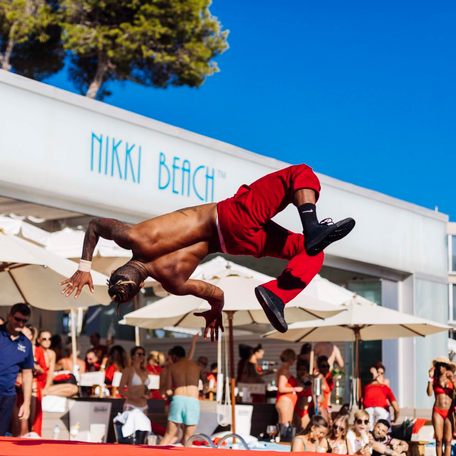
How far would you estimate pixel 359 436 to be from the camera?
11.0 m

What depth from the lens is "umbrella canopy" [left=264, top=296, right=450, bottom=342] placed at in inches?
529

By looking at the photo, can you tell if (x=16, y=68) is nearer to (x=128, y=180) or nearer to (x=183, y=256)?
(x=128, y=180)

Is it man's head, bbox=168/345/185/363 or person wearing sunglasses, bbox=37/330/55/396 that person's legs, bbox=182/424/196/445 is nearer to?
man's head, bbox=168/345/185/363

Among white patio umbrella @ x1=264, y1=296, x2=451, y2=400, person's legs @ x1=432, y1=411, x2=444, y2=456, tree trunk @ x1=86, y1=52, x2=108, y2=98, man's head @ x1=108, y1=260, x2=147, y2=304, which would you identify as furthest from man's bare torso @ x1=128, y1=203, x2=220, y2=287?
tree trunk @ x1=86, y1=52, x2=108, y2=98

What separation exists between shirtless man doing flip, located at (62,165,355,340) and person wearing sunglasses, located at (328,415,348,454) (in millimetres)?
5210

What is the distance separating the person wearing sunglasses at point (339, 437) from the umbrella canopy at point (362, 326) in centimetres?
211

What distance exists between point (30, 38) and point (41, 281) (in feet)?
90.3

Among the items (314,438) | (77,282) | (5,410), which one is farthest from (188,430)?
(77,282)

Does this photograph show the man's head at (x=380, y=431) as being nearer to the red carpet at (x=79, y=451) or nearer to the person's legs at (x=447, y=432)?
the person's legs at (x=447, y=432)

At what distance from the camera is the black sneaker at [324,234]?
5.64m

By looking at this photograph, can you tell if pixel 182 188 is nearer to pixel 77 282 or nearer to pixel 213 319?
pixel 213 319

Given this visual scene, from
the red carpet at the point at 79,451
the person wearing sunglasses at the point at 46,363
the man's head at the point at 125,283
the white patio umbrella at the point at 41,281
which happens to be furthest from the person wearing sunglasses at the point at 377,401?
the man's head at the point at 125,283

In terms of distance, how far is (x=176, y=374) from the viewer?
11.4 meters

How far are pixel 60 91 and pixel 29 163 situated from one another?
1069mm
